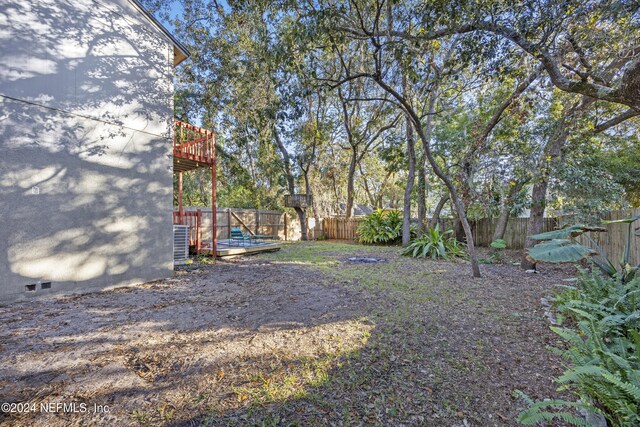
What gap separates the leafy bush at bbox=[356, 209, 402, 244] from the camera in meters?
12.7

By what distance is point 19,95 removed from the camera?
4254 millimetres

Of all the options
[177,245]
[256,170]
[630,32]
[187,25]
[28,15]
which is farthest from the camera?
[256,170]

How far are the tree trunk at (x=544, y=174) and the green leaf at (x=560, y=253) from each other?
316cm

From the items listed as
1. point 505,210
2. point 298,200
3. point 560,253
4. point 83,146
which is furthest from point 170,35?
point 505,210

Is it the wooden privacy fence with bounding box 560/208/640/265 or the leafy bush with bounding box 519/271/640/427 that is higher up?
the wooden privacy fence with bounding box 560/208/640/265

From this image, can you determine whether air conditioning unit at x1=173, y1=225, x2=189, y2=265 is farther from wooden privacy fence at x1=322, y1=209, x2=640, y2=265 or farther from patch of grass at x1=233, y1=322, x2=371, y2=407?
wooden privacy fence at x1=322, y1=209, x2=640, y2=265

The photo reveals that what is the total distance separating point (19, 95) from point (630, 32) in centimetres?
913

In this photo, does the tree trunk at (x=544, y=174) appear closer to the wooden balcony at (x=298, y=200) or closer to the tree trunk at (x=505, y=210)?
the tree trunk at (x=505, y=210)

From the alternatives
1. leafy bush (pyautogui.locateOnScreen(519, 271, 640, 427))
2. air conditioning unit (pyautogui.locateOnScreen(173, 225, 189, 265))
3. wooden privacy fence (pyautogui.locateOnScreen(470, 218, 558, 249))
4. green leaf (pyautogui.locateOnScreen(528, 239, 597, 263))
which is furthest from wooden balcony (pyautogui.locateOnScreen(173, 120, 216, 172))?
wooden privacy fence (pyautogui.locateOnScreen(470, 218, 558, 249))

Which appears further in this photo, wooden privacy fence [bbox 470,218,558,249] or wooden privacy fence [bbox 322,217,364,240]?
wooden privacy fence [bbox 322,217,364,240]

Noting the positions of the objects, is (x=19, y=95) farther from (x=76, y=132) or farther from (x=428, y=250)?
(x=428, y=250)

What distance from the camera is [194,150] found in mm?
7289

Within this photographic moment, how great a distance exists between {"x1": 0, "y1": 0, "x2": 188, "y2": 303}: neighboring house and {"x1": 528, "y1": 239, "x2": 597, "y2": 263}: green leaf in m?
6.58

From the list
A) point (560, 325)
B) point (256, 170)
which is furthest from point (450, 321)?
point (256, 170)
